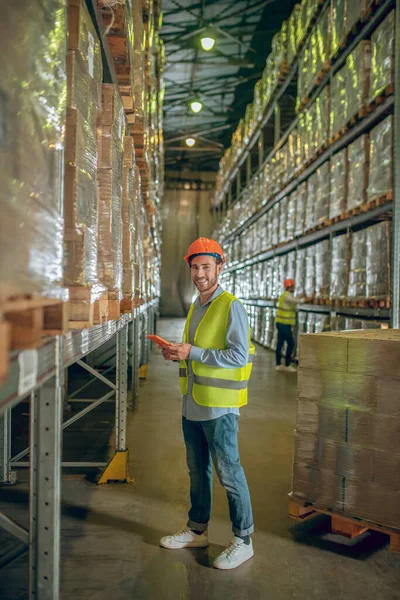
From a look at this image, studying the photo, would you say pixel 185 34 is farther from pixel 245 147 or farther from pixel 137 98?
pixel 137 98

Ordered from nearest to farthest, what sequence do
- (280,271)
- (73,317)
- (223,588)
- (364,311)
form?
(73,317)
(223,588)
(364,311)
(280,271)

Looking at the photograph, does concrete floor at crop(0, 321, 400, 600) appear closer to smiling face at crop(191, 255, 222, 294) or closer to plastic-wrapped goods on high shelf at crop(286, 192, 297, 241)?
smiling face at crop(191, 255, 222, 294)

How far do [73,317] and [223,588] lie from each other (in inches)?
67.9

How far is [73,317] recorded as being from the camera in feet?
6.21

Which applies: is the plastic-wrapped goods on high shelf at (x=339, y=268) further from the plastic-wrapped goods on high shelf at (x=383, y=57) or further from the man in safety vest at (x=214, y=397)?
the man in safety vest at (x=214, y=397)

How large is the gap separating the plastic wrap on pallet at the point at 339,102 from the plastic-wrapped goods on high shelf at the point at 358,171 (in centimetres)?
63

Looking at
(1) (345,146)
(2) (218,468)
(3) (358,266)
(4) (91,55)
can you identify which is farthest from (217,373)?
(1) (345,146)

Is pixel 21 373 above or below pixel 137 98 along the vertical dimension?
below

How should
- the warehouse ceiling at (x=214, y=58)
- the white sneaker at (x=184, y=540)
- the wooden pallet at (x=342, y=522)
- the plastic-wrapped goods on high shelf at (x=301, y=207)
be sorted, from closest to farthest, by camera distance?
the wooden pallet at (x=342, y=522) < the white sneaker at (x=184, y=540) < the plastic-wrapped goods on high shelf at (x=301, y=207) < the warehouse ceiling at (x=214, y=58)

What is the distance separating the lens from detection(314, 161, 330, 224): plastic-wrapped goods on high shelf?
7.85 meters

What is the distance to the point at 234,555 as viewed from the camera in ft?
9.32

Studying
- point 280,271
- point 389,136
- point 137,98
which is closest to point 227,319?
point 137,98

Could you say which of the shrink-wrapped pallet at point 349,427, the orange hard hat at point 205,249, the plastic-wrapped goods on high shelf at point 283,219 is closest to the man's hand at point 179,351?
the orange hard hat at point 205,249

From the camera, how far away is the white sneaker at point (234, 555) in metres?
2.81
